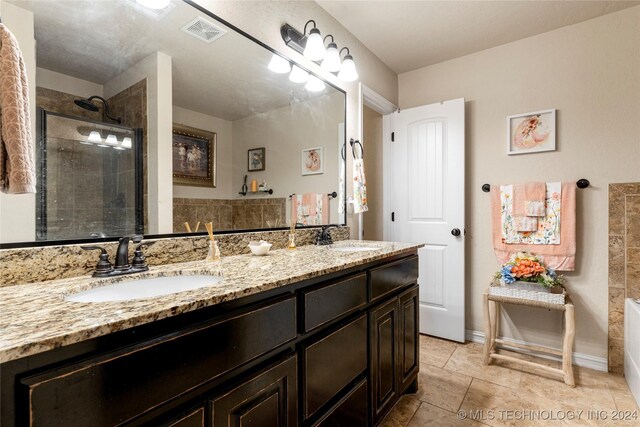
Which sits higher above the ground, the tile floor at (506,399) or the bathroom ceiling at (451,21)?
the bathroom ceiling at (451,21)

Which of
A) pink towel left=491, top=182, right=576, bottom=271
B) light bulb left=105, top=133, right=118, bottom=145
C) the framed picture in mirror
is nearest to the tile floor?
pink towel left=491, top=182, right=576, bottom=271

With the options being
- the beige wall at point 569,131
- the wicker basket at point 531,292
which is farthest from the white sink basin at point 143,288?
the beige wall at point 569,131

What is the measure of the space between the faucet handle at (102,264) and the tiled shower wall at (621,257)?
2.92 m

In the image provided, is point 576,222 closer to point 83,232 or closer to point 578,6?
point 578,6

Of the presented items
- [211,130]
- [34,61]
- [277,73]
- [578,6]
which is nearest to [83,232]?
[34,61]

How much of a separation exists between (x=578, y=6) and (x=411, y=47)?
109cm

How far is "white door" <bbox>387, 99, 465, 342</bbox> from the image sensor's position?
2.61 metres

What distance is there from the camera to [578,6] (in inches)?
Result: 81.9

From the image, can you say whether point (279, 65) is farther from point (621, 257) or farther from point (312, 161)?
point (621, 257)

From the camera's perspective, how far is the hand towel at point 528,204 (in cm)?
230

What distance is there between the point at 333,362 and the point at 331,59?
5.83 feet

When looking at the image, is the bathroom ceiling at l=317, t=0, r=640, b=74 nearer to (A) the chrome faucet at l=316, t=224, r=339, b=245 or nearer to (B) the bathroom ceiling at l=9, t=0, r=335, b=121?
(B) the bathroom ceiling at l=9, t=0, r=335, b=121

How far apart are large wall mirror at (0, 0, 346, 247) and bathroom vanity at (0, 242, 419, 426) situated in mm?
265

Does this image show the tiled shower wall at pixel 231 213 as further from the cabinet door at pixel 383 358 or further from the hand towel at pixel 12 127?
the cabinet door at pixel 383 358
